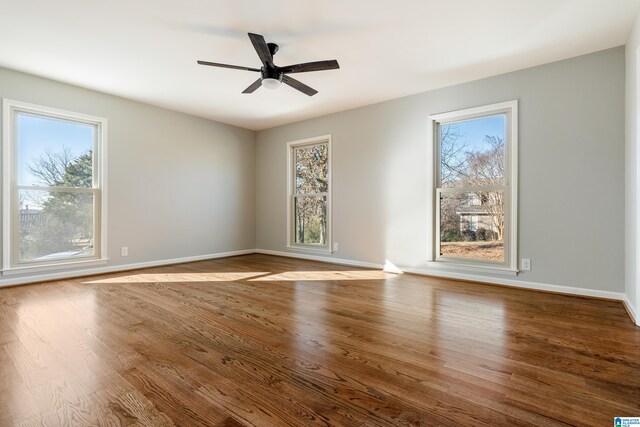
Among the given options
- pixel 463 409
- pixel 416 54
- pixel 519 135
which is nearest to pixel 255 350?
pixel 463 409

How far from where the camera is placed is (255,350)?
2020 millimetres

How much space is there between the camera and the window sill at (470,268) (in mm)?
3719

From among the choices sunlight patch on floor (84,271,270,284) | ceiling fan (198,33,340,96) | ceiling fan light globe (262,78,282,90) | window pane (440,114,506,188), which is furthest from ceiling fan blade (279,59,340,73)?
sunlight patch on floor (84,271,270,284)

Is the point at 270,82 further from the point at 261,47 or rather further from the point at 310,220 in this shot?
the point at 310,220

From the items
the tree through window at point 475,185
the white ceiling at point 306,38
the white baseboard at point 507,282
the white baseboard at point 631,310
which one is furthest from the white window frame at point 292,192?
the white baseboard at point 631,310

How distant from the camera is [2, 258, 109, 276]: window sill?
371 centimetres

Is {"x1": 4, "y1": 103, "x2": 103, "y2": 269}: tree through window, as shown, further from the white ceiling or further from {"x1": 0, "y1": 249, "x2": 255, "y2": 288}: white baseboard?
the white ceiling

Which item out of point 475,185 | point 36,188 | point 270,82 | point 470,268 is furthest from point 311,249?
point 36,188

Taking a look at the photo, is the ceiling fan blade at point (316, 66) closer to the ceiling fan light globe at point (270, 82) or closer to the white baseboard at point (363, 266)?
the ceiling fan light globe at point (270, 82)

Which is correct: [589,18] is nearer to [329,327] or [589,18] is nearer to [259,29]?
[259,29]

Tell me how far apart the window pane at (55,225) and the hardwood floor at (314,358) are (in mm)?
823

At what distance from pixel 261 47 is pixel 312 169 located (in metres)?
3.19

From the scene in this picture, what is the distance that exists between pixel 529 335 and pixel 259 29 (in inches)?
132

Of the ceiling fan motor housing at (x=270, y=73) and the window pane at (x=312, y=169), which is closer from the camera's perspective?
the ceiling fan motor housing at (x=270, y=73)
